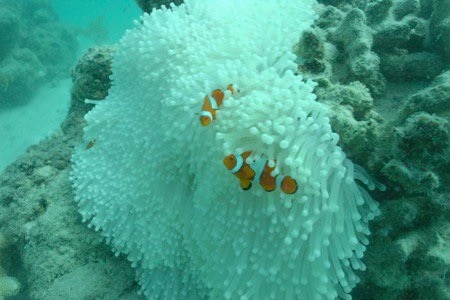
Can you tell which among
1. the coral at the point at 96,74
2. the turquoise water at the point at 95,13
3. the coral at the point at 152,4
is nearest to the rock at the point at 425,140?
the coral at the point at 152,4

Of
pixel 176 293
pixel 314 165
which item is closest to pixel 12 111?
pixel 176 293

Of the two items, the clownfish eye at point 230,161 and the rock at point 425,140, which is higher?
the clownfish eye at point 230,161

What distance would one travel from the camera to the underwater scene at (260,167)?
1.83m

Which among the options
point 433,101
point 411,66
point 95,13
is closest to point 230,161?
point 433,101

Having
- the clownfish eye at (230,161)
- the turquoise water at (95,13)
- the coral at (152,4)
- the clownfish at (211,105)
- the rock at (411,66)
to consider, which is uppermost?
the coral at (152,4)

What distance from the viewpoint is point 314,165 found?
1854 mm

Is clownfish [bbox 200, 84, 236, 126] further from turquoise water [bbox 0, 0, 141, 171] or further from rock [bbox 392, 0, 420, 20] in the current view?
Result: turquoise water [bbox 0, 0, 141, 171]

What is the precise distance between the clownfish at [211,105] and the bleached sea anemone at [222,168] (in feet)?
0.13

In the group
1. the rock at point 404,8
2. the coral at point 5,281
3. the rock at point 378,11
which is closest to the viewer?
the rock at point 378,11

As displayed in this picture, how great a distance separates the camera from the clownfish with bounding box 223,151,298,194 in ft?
5.95

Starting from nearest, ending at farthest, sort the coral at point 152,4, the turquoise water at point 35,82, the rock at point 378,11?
the rock at point 378,11
the coral at point 152,4
the turquoise water at point 35,82

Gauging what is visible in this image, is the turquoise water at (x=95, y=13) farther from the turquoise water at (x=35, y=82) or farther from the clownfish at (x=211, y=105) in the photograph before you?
the clownfish at (x=211, y=105)

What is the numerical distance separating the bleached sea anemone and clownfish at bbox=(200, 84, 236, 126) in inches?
1.5

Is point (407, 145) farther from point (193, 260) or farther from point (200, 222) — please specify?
point (193, 260)
